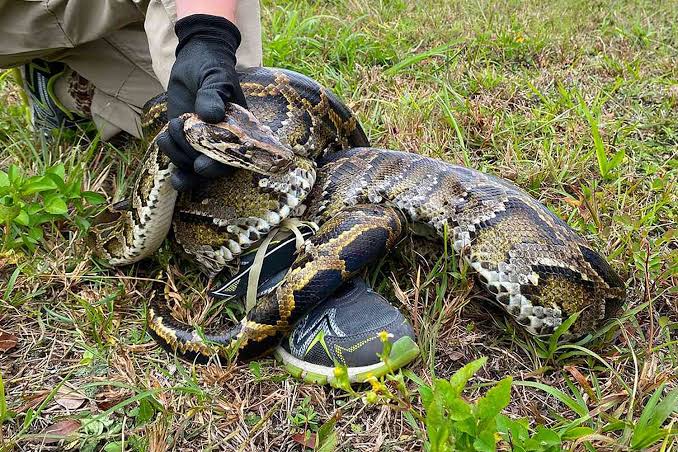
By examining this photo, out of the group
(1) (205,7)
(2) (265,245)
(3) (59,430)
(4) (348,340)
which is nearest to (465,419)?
(4) (348,340)

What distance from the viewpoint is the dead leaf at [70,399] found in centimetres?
266

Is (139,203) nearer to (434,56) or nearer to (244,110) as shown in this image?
(244,110)

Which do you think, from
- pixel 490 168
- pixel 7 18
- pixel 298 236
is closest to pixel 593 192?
pixel 490 168

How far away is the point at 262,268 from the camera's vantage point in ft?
10.5

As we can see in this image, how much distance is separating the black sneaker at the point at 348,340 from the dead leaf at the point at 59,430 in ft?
3.11

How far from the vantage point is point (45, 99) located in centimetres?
448

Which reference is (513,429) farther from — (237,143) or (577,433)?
(237,143)

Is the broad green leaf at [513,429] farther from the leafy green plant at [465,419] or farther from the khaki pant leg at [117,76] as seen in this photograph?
the khaki pant leg at [117,76]

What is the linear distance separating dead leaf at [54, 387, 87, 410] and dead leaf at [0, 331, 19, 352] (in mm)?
455

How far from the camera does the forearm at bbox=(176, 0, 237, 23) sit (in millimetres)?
3166

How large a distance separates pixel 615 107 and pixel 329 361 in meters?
3.55

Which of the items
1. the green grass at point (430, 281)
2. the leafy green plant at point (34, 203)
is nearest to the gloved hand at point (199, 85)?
the green grass at point (430, 281)

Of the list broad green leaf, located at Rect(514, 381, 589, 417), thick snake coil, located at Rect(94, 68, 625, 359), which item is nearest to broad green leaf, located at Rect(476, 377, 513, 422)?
broad green leaf, located at Rect(514, 381, 589, 417)

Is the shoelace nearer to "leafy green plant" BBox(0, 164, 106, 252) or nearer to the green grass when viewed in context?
the green grass
